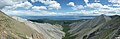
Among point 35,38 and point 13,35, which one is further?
point 35,38

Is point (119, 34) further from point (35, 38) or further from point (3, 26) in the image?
point (3, 26)

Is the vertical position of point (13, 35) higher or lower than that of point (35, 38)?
higher

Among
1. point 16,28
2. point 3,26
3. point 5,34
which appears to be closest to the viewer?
point 5,34

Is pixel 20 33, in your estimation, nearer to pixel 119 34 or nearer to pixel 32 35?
pixel 32 35

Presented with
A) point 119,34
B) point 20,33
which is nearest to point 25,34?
point 20,33

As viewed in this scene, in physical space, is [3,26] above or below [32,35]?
above

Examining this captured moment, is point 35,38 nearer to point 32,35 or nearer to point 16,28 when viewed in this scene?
point 32,35

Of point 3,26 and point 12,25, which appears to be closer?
point 3,26

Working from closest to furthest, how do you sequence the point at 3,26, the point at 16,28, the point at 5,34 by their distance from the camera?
the point at 5,34 < the point at 3,26 < the point at 16,28

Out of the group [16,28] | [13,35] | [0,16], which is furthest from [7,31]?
[0,16]
